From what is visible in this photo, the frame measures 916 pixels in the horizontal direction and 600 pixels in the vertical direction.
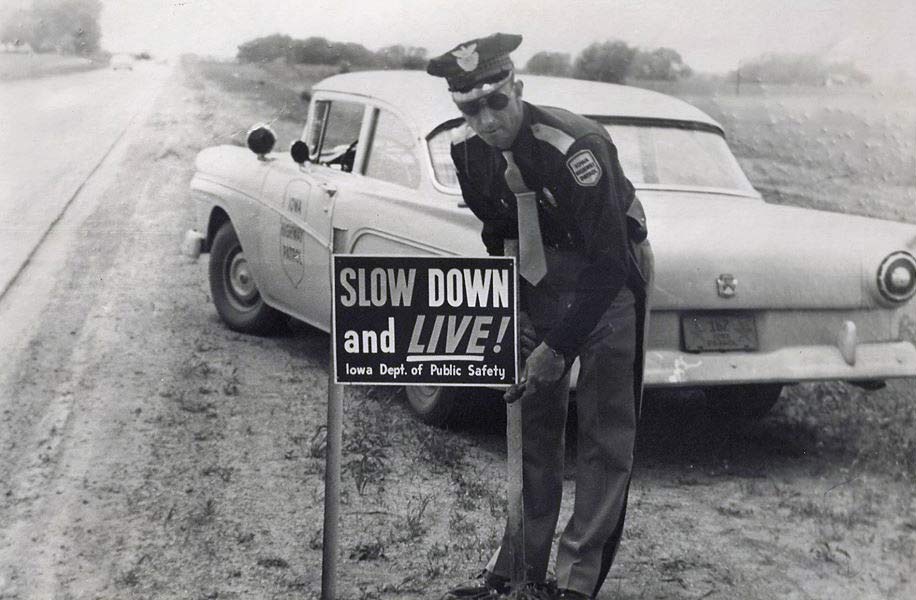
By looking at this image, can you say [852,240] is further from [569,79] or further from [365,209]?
[365,209]

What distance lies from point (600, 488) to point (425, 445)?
1.23 meters

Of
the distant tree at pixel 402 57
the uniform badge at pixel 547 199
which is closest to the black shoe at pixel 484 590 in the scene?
the uniform badge at pixel 547 199

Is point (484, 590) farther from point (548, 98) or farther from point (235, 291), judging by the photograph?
point (235, 291)

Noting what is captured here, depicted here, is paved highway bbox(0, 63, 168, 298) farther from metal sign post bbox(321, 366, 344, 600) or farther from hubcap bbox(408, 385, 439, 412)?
metal sign post bbox(321, 366, 344, 600)

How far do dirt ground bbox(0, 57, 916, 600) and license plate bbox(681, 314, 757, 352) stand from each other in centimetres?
59

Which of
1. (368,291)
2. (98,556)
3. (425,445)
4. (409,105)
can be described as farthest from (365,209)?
(98,556)

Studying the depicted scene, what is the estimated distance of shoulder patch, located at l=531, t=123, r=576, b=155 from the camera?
3432 millimetres

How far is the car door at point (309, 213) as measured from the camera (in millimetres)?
5148

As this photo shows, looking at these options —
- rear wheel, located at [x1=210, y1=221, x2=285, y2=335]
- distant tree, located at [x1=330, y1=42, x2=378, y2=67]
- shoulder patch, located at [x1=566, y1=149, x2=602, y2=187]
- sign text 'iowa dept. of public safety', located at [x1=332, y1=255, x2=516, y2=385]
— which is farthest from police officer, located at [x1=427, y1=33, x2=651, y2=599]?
rear wheel, located at [x1=210, y1=221, x2=285, y2=335]

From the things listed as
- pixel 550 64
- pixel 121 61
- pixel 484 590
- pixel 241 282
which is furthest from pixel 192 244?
pixel 484 590

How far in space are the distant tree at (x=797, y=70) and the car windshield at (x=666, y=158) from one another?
0.33 meters

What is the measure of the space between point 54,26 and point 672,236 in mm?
2555

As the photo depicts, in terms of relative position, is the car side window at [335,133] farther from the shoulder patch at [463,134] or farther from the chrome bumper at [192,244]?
the shoulder patch at [463,134]

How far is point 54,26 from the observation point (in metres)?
4.78
